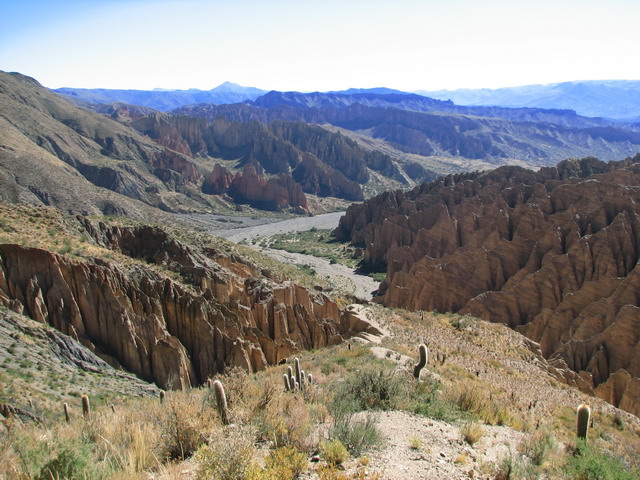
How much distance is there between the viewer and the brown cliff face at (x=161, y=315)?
77.6 ft

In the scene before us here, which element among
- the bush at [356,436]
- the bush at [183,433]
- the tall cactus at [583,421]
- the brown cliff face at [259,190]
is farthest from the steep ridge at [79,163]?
the tall cactus at [583,421]

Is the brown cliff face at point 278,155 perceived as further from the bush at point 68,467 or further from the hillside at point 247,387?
the bush at point 68,467

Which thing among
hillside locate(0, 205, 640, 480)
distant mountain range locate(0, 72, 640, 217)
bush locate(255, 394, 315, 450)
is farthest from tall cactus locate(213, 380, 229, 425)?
distant mountain range locate(0, 72, 640, 217)

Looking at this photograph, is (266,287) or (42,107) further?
(42,107)

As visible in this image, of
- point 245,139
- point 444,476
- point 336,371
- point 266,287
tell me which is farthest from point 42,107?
point 444,476

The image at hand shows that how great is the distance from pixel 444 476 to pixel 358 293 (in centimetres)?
5719

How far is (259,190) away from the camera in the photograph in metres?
146

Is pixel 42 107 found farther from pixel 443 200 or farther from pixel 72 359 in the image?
pixel 72 359

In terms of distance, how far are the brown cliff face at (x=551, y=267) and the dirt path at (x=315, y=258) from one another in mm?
6313

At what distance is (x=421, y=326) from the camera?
33625 millimetres

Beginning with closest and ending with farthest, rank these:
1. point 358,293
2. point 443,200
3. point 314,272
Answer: point 358,293
point 314,272
point 443,200

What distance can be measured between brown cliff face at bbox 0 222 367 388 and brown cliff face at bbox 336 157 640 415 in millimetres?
15845

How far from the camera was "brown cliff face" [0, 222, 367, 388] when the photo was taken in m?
23.6

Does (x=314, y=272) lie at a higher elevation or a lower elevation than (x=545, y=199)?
lower
